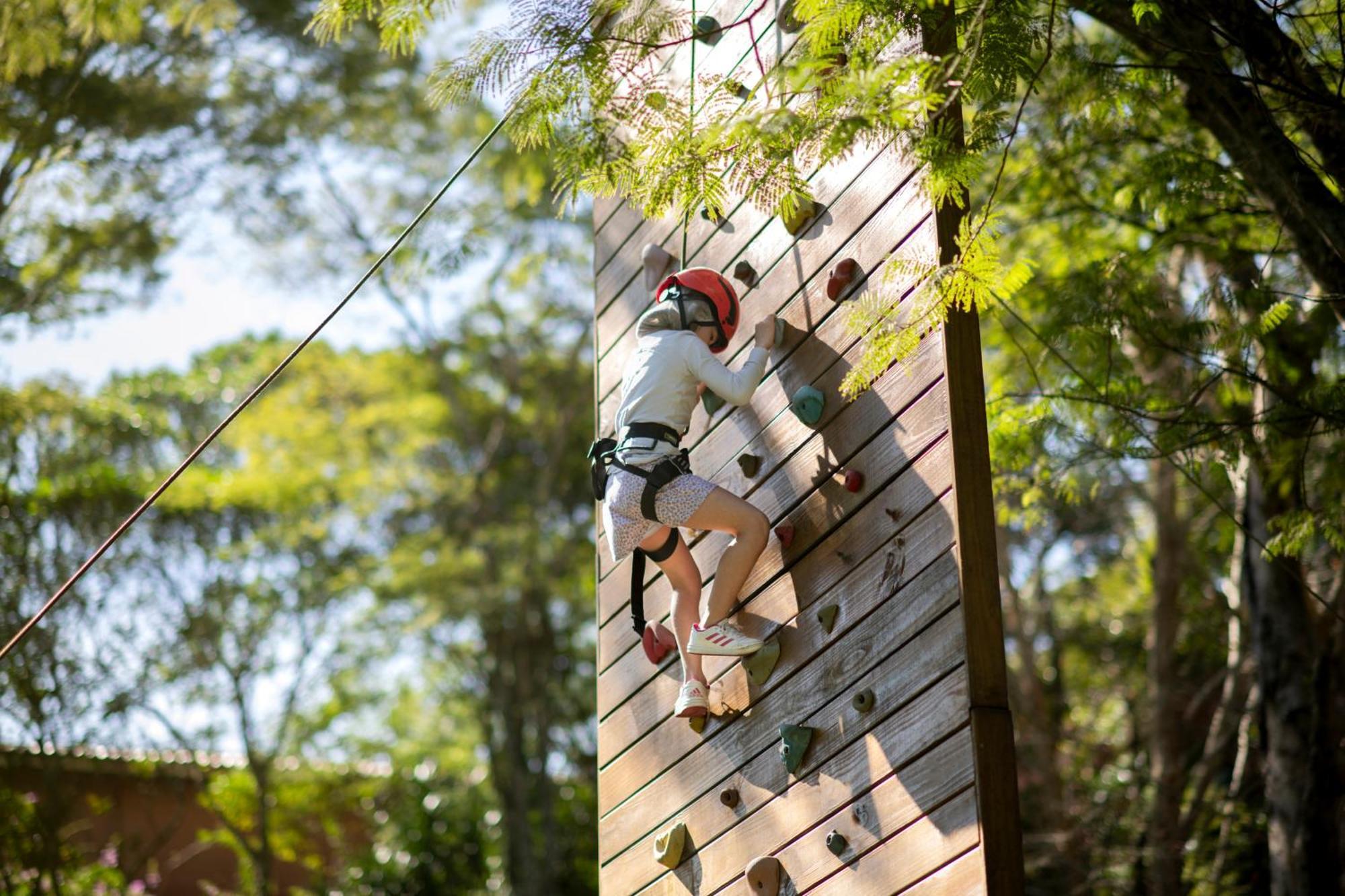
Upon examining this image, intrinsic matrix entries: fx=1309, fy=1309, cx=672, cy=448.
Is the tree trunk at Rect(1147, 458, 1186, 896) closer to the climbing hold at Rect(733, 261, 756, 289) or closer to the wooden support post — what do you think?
the climbing hold at Rect(733, 261, 756, 289)

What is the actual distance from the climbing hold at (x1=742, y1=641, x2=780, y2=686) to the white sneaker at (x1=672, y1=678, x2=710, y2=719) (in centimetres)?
15

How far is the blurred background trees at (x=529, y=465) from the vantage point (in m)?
4.96

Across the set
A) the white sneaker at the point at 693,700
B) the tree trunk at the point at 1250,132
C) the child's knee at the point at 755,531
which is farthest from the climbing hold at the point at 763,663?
the tree trunk at the point at 1250,132

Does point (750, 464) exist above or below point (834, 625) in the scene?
above

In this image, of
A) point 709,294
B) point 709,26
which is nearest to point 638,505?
point 709,294

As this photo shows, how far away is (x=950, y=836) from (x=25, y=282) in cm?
987

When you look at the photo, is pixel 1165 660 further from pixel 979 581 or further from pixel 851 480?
pixel 979 581

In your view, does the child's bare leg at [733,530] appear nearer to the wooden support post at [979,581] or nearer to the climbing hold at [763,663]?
the climbing hold at [763,663]

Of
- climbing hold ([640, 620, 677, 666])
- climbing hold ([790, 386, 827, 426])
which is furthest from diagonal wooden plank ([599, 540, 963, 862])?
climbing hold ([790, 386, 827, 426])

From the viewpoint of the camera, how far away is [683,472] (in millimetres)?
3650

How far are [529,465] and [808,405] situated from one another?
38.4 ft

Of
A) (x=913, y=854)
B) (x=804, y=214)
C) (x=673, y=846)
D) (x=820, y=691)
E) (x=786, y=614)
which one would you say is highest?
(x=804, y=214)

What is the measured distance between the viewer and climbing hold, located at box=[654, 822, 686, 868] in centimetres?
379

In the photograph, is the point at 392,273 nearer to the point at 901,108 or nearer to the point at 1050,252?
the point at 1050,252
